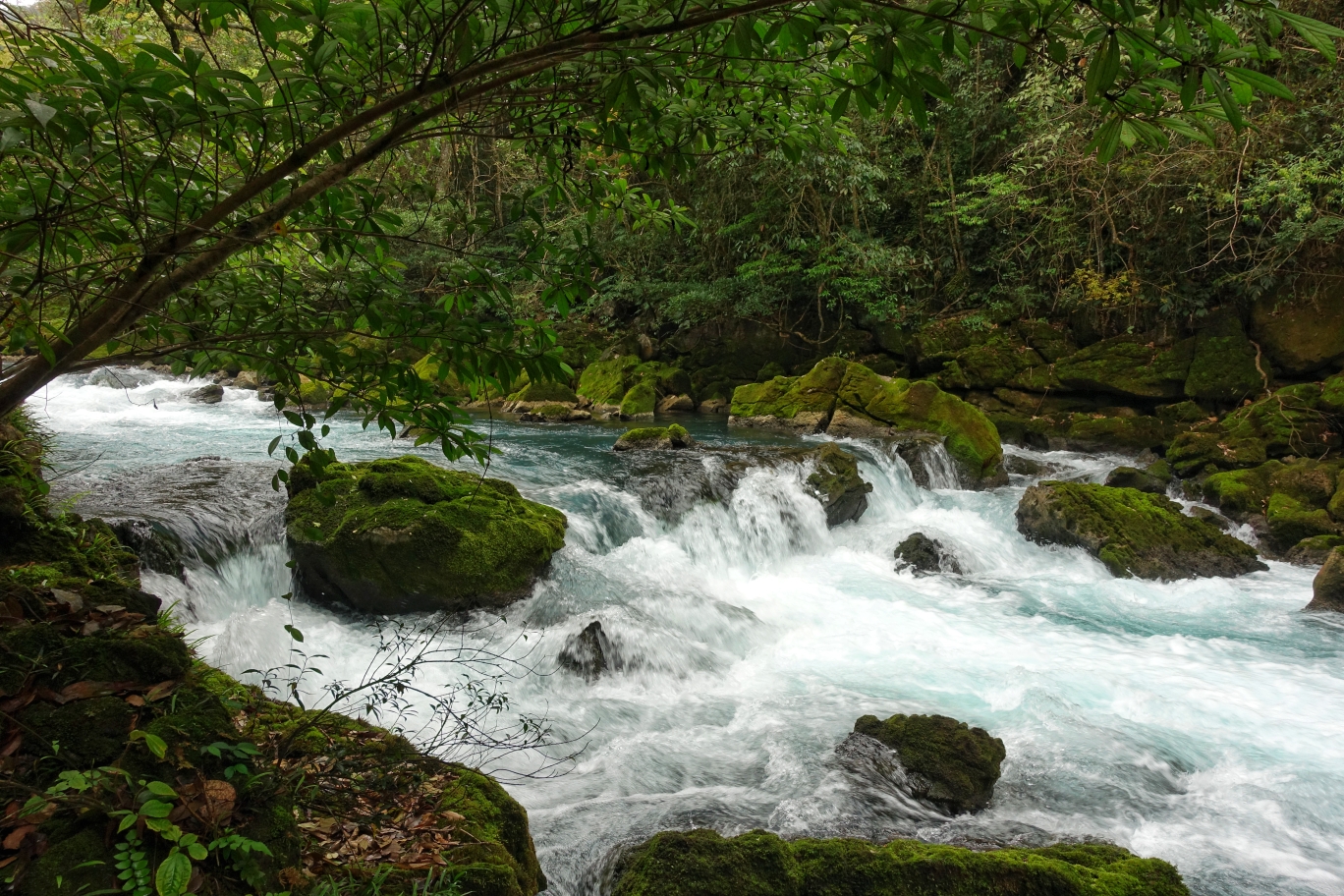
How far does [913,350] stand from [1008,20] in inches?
632

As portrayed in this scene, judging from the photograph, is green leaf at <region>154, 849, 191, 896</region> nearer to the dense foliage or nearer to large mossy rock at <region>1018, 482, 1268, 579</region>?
the dense foliage

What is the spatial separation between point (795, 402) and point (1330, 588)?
889 centimetres

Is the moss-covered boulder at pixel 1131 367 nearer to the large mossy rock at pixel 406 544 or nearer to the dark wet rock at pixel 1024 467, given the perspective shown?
the dark wet rock at pixel 1024 467

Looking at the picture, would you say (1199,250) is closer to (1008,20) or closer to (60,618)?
(1008,20)

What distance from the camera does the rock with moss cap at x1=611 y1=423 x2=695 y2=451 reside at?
11774 mm

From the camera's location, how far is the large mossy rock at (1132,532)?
30.3ft

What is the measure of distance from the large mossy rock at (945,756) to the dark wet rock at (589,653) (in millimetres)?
2058

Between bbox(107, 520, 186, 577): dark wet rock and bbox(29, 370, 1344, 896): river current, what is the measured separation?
13 centimetres


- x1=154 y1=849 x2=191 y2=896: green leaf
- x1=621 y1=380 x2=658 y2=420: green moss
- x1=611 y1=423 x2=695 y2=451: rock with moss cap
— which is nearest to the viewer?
x1=154 y1=849 x2=191 y2=896: green leaf

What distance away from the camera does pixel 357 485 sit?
6.87 meters

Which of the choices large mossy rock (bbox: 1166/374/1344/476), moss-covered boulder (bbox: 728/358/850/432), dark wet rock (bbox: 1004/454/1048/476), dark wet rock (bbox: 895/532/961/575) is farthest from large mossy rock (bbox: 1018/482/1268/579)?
moss-covered boulder (bbox: 728/358/850/432)

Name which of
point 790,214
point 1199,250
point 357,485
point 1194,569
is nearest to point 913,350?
point 790,214

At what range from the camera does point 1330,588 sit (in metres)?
8.00

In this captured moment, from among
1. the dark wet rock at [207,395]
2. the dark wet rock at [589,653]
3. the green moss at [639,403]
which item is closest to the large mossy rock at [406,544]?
the dark wet rock at [589,653]
